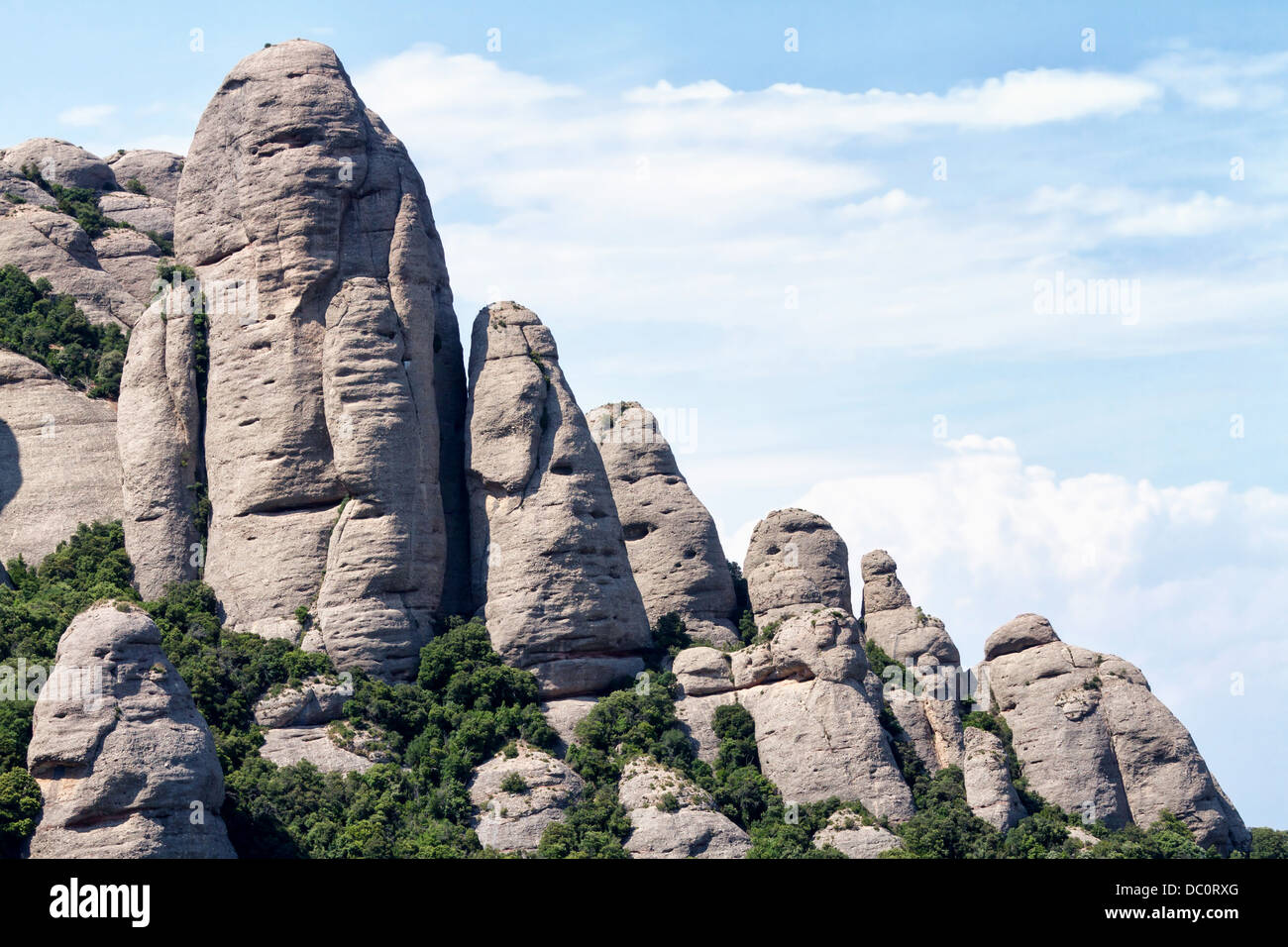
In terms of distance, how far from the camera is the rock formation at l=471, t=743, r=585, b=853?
70688 mm

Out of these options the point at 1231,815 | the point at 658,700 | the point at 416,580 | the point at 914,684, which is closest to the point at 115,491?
the point at 416,580

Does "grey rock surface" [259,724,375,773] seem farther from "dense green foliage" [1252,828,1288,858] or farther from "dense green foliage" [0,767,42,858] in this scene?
"dense green foliage" [1252,828,1288,858]

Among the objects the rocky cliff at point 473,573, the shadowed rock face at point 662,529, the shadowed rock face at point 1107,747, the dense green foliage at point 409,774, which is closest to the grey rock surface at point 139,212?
the rocky cliff at point 473,573

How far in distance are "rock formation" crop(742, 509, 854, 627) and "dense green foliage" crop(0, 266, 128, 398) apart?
93.2 feet

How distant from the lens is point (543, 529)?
7988 centimetres

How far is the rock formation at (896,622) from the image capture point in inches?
3433

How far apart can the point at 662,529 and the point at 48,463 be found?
84.0 feet

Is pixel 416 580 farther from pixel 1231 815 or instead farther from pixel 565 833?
pixel 1231 815

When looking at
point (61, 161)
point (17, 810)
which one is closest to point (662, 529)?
point (17, 810)

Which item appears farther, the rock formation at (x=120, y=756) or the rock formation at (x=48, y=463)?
the rock formation at (x=48, y=463)

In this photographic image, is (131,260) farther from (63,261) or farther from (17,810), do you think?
(17,810)

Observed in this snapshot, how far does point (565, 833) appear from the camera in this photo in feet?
230

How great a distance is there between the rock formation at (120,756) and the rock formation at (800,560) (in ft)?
99.3

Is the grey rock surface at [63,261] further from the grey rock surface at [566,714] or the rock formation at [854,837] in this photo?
the rock formation at [854,837]
